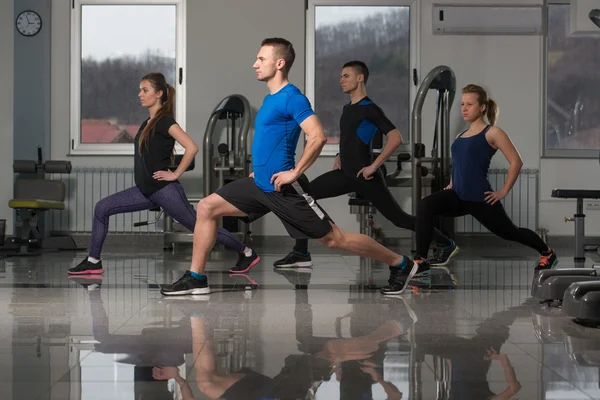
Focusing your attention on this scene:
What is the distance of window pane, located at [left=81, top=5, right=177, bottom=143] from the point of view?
912 centimetres

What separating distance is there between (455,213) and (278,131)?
2.03 m

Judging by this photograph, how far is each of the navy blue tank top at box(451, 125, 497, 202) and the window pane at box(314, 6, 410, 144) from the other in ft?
11.0

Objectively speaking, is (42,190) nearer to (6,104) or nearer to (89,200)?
(89,200)

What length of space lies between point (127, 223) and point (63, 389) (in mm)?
6809

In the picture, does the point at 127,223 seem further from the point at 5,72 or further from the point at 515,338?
the point at 515,338

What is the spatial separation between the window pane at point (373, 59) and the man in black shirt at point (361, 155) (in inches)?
121

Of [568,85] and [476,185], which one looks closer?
[476,185]

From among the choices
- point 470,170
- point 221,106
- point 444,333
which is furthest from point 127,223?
point 444,333

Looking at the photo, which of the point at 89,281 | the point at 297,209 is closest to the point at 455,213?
the point at 297,209

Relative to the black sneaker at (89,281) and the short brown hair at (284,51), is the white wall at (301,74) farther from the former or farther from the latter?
the short brown hair at (284,51)

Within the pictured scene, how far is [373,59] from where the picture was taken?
30.1ft

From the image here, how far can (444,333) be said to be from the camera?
333 centimetres

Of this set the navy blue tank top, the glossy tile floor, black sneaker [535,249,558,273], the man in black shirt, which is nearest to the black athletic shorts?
the glossy tile floor

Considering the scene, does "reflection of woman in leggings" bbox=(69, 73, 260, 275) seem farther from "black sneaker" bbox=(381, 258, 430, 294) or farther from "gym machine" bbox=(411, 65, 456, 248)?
"gym machine" bbox=(411, 65, 456, 248)
